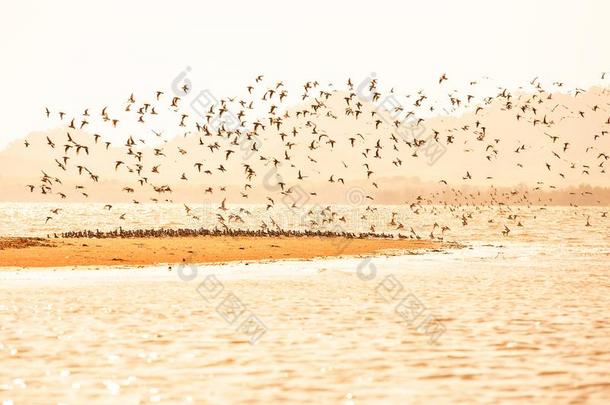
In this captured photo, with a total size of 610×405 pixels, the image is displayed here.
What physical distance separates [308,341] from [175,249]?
3402 centimetres

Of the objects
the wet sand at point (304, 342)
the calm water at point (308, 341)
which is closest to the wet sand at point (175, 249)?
the calm water at point (308, 341)

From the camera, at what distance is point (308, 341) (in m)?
18.1

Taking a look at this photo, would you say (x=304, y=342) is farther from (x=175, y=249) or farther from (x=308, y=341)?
(x=175, y=249)

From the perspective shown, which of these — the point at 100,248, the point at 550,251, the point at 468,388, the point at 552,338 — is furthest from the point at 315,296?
the point at 550,251

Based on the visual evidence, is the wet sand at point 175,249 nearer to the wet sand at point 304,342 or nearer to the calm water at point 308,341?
the calm water at point 308,341

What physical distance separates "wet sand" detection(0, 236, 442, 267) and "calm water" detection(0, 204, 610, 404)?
31.8 feet

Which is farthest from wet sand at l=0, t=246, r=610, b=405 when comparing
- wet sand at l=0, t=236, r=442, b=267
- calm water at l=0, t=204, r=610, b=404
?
wet sand at l=0, t=236, r=442, b=267

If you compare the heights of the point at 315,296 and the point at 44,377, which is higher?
the point at 44,377

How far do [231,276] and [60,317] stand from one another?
14.6 m

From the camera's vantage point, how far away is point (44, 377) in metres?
14.4

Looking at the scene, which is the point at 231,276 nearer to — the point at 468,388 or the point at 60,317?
the point at 60,317

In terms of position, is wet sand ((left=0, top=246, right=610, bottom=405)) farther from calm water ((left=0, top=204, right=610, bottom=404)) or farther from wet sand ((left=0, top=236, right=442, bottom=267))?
wet sand ((left=0, top=236, right=442, bottom=267))

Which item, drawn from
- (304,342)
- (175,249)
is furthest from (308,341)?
(175,249)

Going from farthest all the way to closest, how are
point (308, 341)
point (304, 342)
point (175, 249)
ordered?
point (175, 249)
point (308, 341)
point (304, 342)
